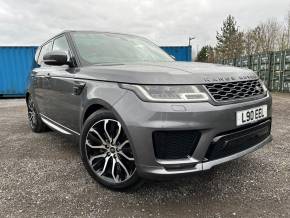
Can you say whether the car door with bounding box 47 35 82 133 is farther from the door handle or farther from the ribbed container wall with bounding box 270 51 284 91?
the ribbed container wall with bounding box 270 51 284 91

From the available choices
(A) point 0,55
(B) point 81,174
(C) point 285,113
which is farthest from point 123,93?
(A) point 0,55

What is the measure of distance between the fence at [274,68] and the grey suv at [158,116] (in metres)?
11.4

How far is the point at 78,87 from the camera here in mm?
2686

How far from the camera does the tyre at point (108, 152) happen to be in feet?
7.27

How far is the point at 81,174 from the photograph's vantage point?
9.32 ft

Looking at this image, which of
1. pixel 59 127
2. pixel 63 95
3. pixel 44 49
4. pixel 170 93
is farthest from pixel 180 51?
pixel 170 93

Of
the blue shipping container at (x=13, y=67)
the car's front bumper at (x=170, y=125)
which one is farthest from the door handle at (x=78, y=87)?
the blue shipping container at (x=13, y=67)

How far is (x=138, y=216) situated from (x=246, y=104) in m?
1.25

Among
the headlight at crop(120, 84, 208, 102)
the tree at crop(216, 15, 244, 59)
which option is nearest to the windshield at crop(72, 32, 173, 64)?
the headlight at crop(120, 84, 208, 102)

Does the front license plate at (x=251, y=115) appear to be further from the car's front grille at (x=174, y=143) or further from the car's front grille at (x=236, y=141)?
the car's front grille at (x=174, y=143)

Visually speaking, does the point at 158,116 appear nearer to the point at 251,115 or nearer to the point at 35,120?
the point at 251,115

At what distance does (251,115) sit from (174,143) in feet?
2.47

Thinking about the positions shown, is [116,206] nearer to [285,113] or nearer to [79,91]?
[79,91]

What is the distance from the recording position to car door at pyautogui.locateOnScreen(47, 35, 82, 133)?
281 cm
